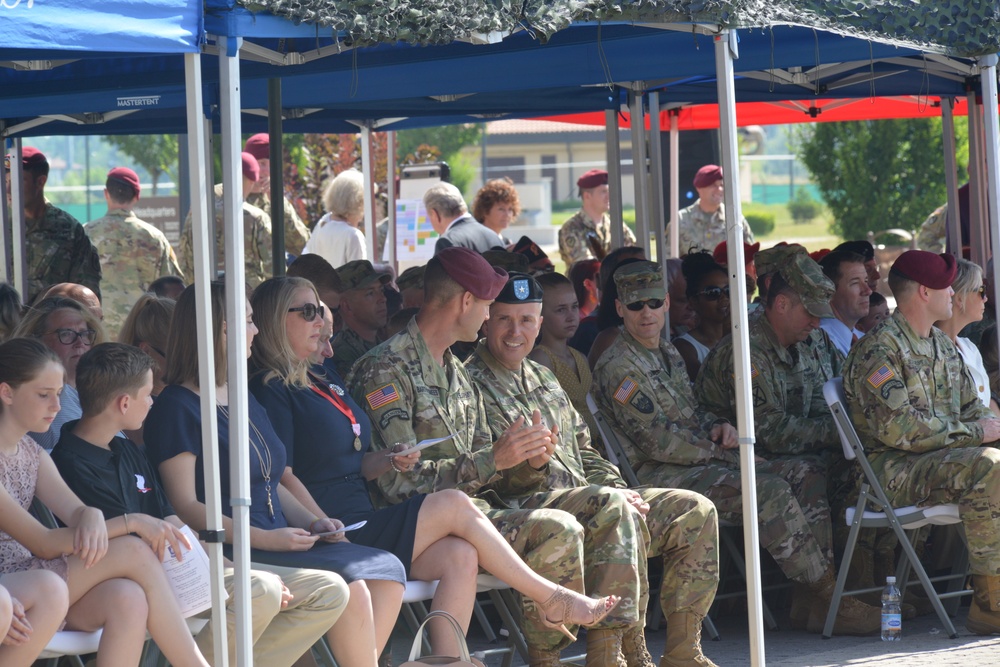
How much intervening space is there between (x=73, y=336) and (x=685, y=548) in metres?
2.24

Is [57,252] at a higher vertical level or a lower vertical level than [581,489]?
higher

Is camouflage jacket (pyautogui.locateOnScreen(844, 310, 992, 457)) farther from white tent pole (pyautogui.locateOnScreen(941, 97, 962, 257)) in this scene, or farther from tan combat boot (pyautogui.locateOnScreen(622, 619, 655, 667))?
white tent pole (pyautogui.locateOnScreen(941, 97, 962, 257))

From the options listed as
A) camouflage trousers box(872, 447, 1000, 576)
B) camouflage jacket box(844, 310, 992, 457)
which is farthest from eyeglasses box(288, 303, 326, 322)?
camouflage trousers box(872, 447, 1000, 576)

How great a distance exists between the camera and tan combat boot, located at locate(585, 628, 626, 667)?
4586 millimetres

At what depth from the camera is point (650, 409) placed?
554 cm

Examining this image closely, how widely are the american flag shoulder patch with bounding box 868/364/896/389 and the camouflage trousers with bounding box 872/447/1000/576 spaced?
1.05 ft

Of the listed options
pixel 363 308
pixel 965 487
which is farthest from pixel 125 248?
pixel 965 487

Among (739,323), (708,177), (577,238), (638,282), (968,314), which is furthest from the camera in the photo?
(708,177)

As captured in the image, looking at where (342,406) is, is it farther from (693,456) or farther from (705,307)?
(705,307)

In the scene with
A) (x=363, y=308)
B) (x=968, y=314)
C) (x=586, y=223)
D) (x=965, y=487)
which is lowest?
(x=965, y=487)

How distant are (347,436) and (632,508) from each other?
3.22 ft

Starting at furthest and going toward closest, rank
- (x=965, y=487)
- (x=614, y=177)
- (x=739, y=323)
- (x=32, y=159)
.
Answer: (x=32, y=159)
(x=614, y=177)
(x=965, y=487)
(x=739, y=323)

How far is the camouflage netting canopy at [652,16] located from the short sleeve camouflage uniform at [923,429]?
117 cm

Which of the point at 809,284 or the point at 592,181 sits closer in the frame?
the point at 809,284
